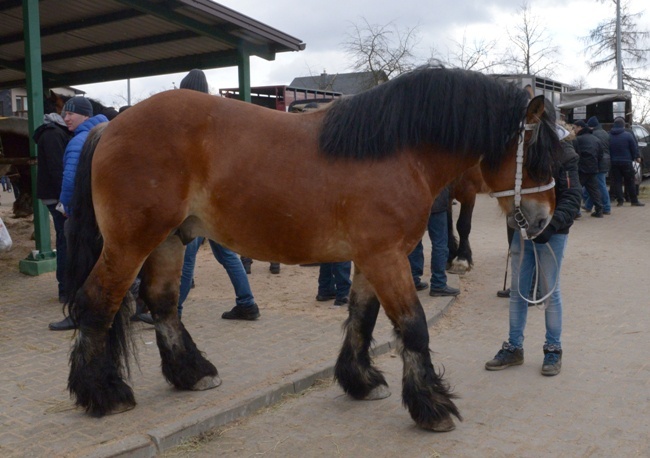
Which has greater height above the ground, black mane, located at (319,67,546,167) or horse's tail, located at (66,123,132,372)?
black mane, located at (319,67,546,167)

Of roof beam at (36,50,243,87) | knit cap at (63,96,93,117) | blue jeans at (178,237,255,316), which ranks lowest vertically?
blue jeans at (178,237,255,316)

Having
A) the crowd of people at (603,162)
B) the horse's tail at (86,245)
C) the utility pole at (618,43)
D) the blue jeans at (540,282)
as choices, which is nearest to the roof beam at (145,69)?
the horse's tail at (86,245)

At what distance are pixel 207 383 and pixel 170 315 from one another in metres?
0.55

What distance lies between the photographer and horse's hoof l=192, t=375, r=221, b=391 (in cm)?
443

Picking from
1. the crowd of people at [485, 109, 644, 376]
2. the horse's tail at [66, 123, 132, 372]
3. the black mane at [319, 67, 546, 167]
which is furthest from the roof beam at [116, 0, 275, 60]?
the crowd of people at [485, 109, 644, 376]

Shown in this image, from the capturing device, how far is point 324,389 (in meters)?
4.70

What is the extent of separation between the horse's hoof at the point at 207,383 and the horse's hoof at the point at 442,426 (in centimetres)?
152

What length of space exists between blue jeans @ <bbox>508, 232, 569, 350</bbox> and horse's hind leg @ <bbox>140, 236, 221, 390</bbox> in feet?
8.18

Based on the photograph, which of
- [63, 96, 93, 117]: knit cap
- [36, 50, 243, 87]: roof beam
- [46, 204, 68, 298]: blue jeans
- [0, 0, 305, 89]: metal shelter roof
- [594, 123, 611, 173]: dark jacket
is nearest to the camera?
[63, 96, 93, 117]: knit cap

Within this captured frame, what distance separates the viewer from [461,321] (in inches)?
261

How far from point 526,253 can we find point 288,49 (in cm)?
633

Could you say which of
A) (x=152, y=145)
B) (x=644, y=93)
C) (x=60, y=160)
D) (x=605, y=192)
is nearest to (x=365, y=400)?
(x=152, y=145)

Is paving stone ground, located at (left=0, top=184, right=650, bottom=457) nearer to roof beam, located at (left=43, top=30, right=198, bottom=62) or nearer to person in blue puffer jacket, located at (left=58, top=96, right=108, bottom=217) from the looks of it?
person in blue puffer jacket, located at (left=58, top=96, right=108, bottom=217)

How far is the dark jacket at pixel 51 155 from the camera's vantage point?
6.78m
